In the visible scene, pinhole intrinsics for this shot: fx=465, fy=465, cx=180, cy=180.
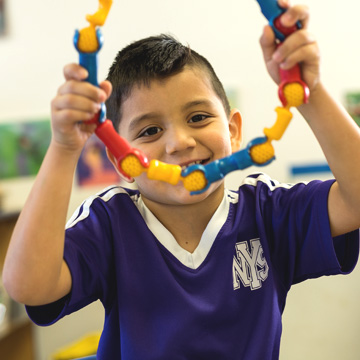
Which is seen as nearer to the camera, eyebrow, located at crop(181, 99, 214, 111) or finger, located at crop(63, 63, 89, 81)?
finger, located at crop(63, 63, 89, 81)

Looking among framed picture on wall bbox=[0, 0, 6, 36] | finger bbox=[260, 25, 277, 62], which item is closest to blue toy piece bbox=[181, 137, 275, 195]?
finger bbox=[260, 25, 277, 62]

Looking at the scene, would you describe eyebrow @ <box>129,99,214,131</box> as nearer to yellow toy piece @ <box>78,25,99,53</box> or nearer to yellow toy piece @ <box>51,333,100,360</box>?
yellow toy piece @ <box>78,25,99,53</box>

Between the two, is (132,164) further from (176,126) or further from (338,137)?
(338,137)

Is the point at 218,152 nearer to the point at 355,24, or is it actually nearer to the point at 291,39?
the point at 291,39

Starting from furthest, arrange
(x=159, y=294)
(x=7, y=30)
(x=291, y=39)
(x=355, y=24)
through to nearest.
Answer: (x=7, y=30), (x=355, y=24), (x=159, y=294), (x=291, y=39)

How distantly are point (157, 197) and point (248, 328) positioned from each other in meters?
0.24

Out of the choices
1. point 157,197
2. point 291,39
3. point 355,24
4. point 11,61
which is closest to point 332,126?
point 291,39

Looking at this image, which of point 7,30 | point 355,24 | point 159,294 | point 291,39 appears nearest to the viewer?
point 291,39

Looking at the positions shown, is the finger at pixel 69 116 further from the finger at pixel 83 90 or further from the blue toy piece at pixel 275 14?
the blue toy piece at pixel 275 14

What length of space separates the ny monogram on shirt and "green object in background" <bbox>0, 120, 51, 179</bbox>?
1.39 meters

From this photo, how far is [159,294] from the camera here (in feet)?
2.19

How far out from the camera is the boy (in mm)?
614

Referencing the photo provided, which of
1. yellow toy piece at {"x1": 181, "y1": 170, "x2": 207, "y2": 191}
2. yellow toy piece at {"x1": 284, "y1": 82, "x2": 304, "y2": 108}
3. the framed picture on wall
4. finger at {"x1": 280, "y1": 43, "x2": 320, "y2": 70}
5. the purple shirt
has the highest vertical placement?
the framed picture on wall

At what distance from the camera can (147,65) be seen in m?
0.72
